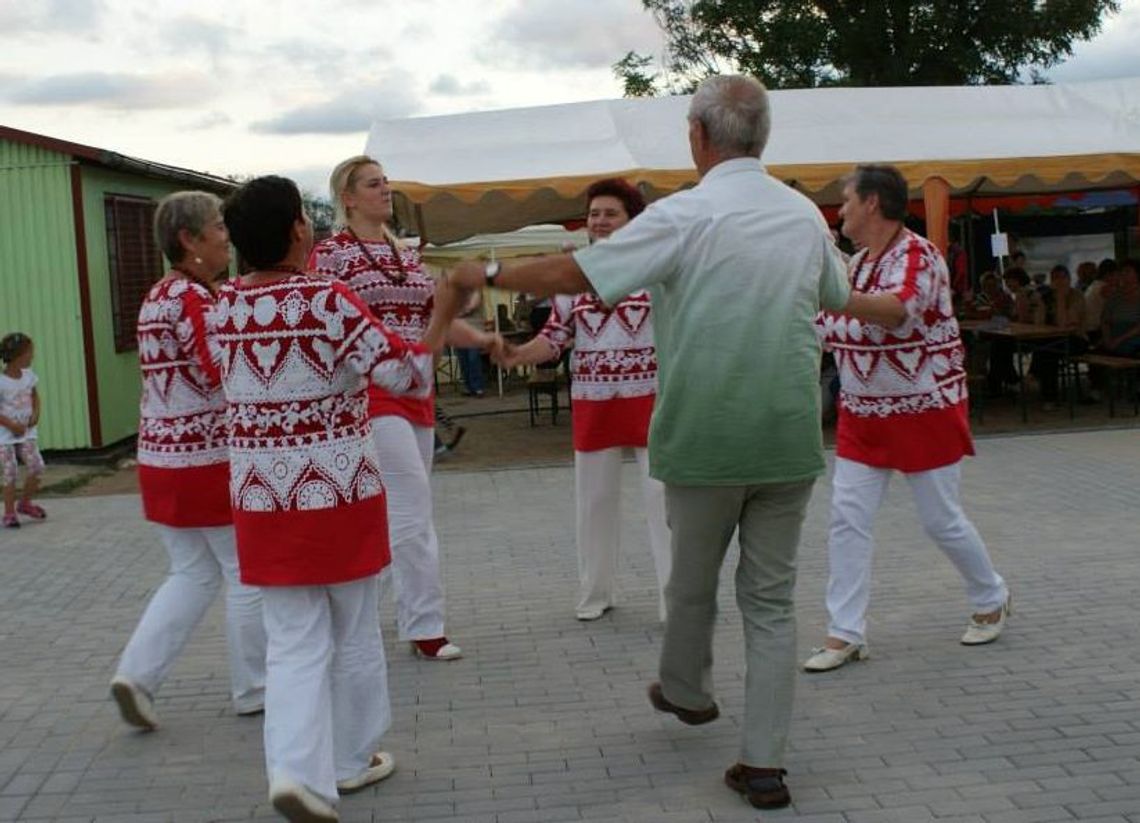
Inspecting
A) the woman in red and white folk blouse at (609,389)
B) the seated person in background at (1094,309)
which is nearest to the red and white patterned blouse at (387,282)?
the woman in red and white folk blouse at (609,389)

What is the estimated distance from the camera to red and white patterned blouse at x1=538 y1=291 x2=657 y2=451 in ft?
20.1

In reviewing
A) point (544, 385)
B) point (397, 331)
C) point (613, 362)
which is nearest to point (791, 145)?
point (544, 385)

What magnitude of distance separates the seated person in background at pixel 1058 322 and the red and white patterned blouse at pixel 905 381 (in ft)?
31.0

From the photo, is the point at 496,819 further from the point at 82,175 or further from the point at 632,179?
the point at 82,175

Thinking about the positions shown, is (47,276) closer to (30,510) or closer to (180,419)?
(30,510)

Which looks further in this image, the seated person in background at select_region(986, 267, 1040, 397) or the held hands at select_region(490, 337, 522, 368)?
the seated person in background at select_region(986, 267, 1040, 397)

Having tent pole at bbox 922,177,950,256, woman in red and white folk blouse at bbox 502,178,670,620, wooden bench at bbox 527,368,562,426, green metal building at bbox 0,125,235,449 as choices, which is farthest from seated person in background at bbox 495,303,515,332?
woman in red and white folk blouse at bbox 502,178,670,620

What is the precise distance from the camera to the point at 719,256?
3.89m

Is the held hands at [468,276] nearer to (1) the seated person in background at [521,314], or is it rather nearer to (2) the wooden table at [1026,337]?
(2) the wooden table at [1026,337]

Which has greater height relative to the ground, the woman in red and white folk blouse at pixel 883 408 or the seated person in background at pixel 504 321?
the woman in red and white folk blouse at pixel 883 408

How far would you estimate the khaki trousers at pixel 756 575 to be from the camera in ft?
13.5

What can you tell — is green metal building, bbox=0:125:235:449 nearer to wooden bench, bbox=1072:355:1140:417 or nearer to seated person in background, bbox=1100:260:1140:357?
wooden bench, bbox=1072:355:1140:417

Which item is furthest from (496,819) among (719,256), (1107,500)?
(1107,500)

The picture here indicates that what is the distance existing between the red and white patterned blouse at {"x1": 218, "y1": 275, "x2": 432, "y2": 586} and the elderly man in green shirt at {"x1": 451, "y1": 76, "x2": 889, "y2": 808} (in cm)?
34
